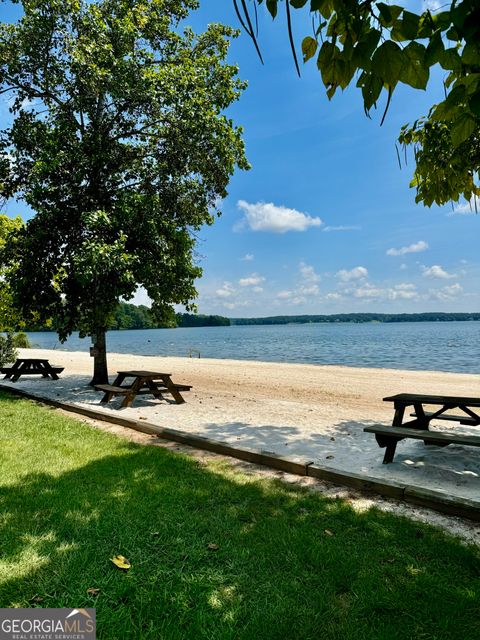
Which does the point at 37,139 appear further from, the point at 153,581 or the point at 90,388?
the point at 153,581

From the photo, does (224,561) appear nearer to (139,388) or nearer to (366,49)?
(366,49)

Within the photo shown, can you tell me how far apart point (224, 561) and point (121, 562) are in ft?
2.71

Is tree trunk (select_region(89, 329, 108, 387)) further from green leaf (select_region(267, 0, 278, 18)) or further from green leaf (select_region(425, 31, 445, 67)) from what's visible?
green leaf (select_region(425, 31, 445, 67))

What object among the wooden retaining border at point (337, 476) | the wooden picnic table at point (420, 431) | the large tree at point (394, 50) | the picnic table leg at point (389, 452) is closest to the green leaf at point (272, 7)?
the large tree at point (394, 50)

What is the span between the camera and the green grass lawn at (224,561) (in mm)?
2598

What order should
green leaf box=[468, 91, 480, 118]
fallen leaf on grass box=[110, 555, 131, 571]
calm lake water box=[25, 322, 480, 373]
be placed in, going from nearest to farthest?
green leaf box=[468, 91, 480, 118], fallen leaf on grass box=[110, 555, 131, 571], calm lake water box=[25, 322, 480, 373]

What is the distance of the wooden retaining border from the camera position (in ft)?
14.0

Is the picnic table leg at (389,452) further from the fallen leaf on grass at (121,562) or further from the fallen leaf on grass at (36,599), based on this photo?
the fallen leaf on grass at (36,599)

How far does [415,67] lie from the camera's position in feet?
5.41

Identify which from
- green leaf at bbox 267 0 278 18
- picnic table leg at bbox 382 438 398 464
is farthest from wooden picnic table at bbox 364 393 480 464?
green leaf at bbox 267 0 278 18

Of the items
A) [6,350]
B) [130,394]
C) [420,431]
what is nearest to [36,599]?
[420,431]

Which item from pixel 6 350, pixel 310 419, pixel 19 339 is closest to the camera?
pixel 310 419

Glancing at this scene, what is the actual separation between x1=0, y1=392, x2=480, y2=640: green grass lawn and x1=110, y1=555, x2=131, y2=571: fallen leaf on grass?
0.14 feet

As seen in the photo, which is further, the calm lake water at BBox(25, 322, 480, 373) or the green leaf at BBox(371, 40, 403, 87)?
the calm lake water at BBox(25, 322, 480, 373)
